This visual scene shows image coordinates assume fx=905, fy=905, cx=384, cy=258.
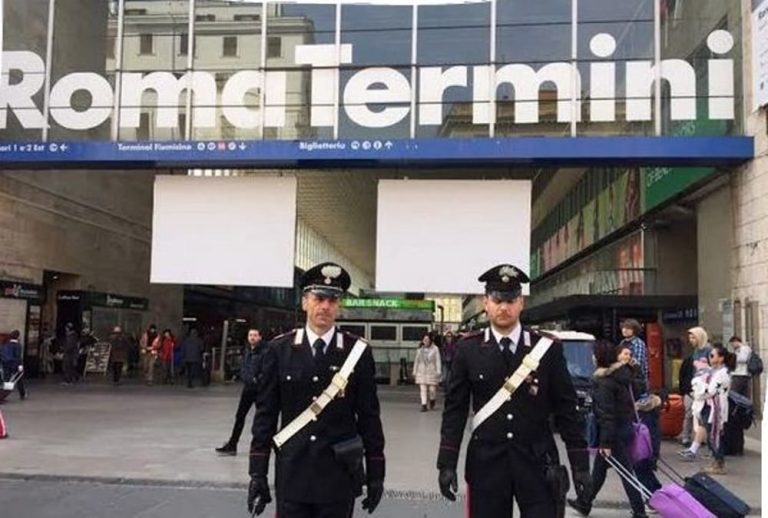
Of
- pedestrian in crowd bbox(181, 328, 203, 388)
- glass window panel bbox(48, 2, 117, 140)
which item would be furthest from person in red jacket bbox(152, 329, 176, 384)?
glass window panel bbox(48, 2, 117, 140)

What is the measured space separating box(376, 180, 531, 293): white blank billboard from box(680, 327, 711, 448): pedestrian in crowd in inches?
247

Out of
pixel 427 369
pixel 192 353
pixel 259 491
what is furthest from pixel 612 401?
pixel 192 353

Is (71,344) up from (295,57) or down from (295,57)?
down

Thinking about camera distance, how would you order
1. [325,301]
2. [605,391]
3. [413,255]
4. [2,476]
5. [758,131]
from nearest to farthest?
1. [325,301]
2. [605,391]
3. [2,476]
4. [758,131]
5. [413,255]

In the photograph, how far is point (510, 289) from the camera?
15.9 ft

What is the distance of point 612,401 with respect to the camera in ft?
27.2

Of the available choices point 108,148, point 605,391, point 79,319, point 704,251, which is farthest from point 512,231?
point 79,319

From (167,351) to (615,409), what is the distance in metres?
21.9

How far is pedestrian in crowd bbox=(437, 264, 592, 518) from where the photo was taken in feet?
15.3

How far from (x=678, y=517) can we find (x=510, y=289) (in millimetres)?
2143

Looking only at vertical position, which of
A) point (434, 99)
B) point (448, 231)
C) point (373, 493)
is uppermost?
point (434, 99)

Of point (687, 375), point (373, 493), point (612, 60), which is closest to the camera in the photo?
point (373, 493)

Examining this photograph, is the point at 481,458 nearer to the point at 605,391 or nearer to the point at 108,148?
the point at 605,391

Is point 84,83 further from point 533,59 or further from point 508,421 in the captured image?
point 508,421
